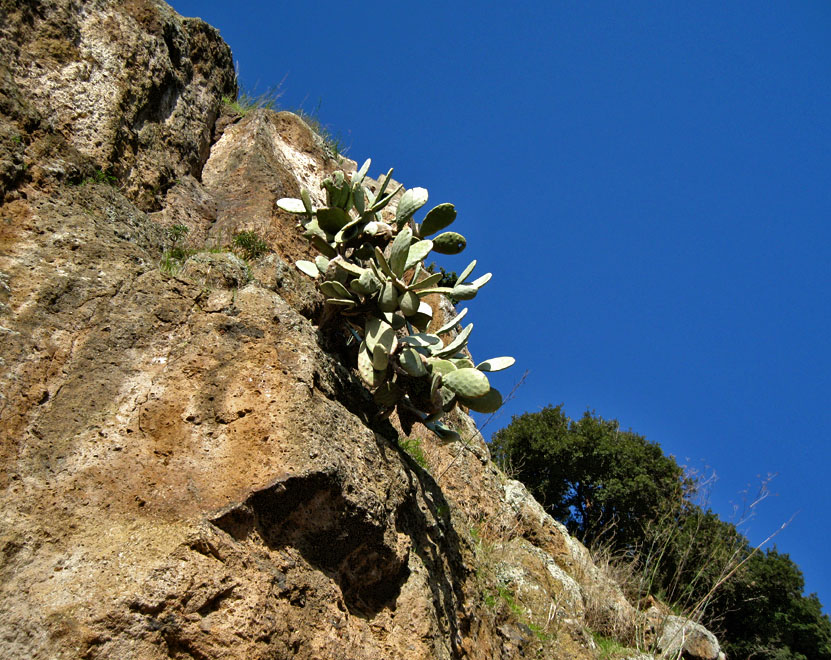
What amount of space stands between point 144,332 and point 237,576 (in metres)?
1.17

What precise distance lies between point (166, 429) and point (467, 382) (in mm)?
1675

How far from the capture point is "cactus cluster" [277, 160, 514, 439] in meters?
4.00

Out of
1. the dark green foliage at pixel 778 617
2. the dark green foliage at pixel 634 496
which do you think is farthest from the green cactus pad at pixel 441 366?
the dark green foliage at pixel 778 617

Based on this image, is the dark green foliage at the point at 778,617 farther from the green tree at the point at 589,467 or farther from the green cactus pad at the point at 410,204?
the green cactus pad at the point at 410,204

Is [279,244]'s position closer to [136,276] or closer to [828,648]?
[136,276]

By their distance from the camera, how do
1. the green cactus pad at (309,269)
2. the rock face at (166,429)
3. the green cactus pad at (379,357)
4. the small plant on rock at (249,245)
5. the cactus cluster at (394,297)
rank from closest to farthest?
1. the rock face at (166,429)
2. the green cactus pad at (379,357)
3. the cactus cluster at (394,297)
4. the green cactus pad at (309,269)
5. the small plant on rock at (249,245)

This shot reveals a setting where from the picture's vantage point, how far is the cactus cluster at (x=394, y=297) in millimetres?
4000

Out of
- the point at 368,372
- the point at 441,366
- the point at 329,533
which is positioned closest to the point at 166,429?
the point at 329,533

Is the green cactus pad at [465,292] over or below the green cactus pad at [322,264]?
over

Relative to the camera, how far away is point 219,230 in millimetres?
4676

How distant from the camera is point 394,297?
402 centimetres

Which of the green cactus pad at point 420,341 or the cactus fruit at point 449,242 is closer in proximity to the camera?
the green cactus pad at point 420,341

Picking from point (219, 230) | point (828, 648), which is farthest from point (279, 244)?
point (828, 648)

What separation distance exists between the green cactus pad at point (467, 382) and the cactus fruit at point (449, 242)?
2.85 feet
